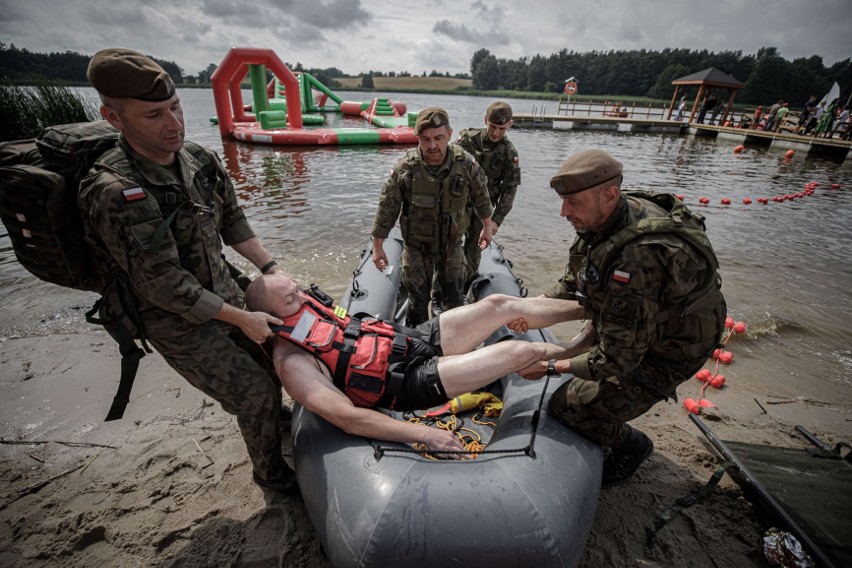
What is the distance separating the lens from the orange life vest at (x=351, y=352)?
2289 millimetres

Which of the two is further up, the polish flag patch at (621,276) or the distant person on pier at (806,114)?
the distant person on pier at (806,114)

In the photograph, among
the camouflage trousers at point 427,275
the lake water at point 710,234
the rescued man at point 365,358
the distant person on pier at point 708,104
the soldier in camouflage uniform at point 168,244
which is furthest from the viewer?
the distant person on pier at point 708,104

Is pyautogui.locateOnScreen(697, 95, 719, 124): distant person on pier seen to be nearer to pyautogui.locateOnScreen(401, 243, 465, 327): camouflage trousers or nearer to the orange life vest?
pyautogui.locateOnScreen(401, 243, 465, 327): camouflage trousers

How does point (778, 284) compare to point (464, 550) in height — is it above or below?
below

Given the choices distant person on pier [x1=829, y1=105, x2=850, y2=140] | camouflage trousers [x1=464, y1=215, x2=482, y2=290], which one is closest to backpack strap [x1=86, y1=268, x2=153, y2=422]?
camouflage trousers [x1=464, y1=215, x2=482, y2=290]

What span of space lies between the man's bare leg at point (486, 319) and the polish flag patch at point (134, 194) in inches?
72.0

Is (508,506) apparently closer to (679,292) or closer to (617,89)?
(679,292)

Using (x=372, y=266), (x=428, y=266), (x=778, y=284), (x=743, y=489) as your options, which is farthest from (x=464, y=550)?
(x=778, y=284)

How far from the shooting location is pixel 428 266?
148 inches

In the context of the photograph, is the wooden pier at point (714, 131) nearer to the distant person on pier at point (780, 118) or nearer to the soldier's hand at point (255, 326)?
the distant person on pier at point (780, 118)

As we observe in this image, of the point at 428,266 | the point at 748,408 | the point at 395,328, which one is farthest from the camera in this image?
the point at 428,266

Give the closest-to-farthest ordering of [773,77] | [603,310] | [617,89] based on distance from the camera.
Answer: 1. [603,310]
2. [773,77]
3. [617,89]

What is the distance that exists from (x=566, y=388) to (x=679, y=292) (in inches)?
32.1

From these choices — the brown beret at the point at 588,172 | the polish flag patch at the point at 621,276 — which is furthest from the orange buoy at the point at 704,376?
the brown beret at the point at 588,172
